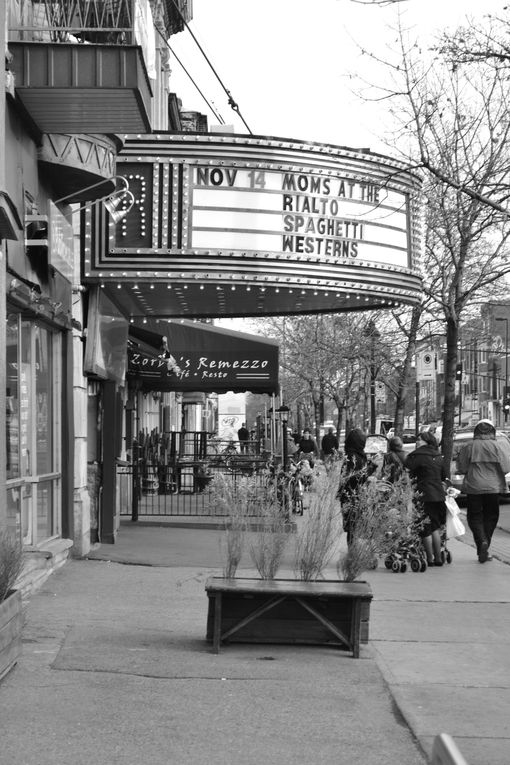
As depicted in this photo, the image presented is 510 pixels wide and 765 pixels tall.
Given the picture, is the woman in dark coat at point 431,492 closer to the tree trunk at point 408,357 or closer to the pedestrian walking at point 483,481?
the pedestrian walking at point 483,481

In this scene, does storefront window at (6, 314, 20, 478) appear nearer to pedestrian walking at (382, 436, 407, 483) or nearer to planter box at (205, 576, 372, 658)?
planter box at (205, 576, 372, 658)

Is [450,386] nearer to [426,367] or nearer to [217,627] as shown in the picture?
[426,367]

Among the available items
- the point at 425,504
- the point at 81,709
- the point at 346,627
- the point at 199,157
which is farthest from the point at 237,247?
the point at 81,709

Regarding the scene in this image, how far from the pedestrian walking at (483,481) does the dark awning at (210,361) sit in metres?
6.72

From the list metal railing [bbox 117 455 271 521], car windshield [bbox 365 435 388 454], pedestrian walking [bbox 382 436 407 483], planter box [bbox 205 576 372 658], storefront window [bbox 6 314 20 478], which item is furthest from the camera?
car windshield [bbox 365 435 388 454]

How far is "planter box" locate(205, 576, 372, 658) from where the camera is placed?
7.62 m

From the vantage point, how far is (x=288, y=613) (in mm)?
7859

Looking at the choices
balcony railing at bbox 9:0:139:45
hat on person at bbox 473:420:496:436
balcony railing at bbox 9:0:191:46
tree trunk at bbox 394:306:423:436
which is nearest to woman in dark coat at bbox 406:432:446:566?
hat on person at bbox 473:420:496:436

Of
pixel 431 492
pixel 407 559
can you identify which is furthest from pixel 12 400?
pixel 431 492

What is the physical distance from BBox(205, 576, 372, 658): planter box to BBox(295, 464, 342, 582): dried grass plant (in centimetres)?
29

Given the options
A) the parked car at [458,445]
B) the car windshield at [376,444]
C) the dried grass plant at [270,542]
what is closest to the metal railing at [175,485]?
the parked car at [458,445]

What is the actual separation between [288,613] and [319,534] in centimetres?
76

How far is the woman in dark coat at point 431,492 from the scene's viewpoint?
13.4 m

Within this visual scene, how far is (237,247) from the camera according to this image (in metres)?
13.0
